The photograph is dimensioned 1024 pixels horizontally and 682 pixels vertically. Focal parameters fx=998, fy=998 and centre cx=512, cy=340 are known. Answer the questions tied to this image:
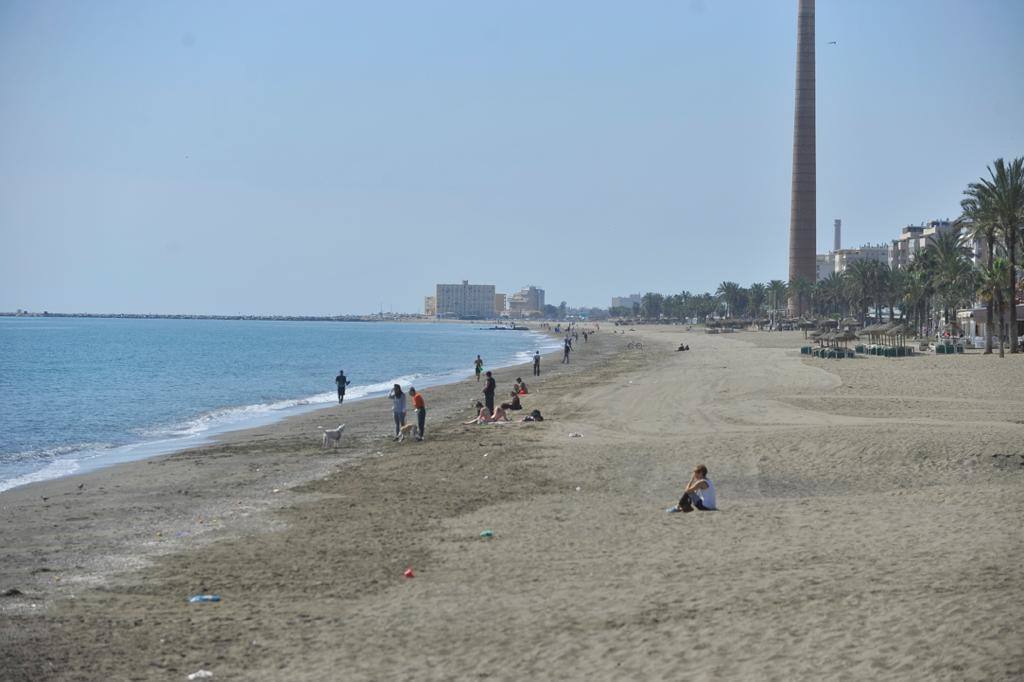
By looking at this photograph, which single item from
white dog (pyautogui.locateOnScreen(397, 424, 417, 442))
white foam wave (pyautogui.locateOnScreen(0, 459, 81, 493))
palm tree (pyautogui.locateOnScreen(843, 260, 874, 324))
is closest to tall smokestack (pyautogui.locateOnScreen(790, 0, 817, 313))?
palm tree (pyautogui.locateOnScreen(843, 260, 874, 324))

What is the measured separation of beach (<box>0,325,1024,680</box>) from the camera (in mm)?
8625

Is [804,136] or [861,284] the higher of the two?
[804,136]

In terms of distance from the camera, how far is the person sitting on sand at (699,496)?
48.2 feet

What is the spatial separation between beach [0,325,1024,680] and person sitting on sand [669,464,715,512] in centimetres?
38

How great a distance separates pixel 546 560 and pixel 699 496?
11.9ft

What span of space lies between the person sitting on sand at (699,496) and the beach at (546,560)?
38cm

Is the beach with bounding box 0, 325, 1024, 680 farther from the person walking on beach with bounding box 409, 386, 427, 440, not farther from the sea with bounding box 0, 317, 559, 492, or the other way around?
the sea with bounding box 0, 317, 559, 492

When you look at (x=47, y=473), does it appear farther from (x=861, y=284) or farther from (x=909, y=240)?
(x=909, y=240)

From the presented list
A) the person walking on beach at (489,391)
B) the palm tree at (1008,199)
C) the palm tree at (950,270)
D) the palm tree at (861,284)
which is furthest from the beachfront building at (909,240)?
the person walking on beach at (489,391)

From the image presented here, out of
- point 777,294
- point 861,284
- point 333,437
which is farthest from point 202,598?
point 777,294

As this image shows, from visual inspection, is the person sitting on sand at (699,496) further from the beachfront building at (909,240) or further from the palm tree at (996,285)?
the beachfront building at (909,240)

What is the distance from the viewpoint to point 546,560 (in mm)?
12047

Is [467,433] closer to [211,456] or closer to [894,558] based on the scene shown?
[211,456]

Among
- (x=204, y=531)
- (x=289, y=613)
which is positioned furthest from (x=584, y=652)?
(x=204, y=531)
